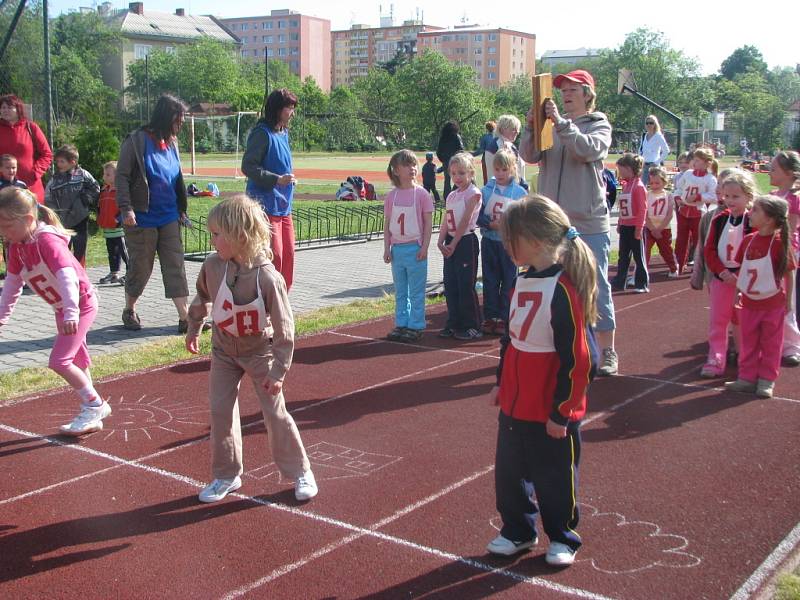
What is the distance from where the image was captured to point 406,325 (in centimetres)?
860

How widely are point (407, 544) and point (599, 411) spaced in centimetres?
248

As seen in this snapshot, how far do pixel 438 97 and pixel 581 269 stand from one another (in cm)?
3366

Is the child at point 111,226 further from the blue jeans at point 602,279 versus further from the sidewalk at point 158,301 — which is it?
the blue jeans at point 602,279

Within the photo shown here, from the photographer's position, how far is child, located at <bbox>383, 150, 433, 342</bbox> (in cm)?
826

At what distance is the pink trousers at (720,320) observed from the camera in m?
7.14

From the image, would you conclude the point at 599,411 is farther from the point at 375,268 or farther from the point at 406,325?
the point at 375,268

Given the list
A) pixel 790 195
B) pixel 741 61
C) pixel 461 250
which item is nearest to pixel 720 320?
pixel 790 195

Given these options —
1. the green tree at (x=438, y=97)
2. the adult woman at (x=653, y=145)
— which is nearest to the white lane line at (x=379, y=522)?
the adult woman at (x=653, y=145)

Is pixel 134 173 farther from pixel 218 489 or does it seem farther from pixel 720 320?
pixel 720 320

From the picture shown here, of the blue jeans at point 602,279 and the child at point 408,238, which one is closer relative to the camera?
Result: the blue jeans at point 602,279

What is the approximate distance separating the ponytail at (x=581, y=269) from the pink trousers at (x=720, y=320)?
148 inches

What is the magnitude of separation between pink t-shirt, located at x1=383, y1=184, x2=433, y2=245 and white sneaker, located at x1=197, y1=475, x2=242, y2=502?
Answer: 13.1 ft

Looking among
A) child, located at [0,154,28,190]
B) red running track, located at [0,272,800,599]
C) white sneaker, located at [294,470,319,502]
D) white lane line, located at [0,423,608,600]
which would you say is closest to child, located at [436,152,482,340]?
red running track, located at [0,272,800,599]

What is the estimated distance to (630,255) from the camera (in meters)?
11.5
